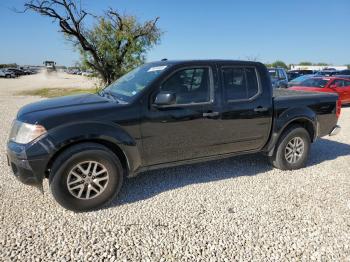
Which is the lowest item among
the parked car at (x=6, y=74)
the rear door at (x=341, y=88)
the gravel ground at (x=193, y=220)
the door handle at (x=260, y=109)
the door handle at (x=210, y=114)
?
the gravel ground at (x=193, y=220)

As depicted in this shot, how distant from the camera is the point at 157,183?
14.1 feet

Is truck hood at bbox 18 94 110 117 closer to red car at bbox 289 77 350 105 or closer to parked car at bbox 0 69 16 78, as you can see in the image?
red car at bbox 289 77 350 105

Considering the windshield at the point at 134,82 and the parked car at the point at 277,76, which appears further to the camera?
the parked car at the point at 277,76

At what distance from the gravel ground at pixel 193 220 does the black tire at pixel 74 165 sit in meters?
0.14

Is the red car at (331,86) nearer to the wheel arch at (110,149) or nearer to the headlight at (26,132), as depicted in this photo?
the wheel arch at (110,149)

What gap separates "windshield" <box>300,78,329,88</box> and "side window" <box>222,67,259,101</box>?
10208 mm

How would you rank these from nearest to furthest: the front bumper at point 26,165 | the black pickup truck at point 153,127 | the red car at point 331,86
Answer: the front bumper at point 26,165, the black pickup truck at point 153,127, the red car at point 331,86

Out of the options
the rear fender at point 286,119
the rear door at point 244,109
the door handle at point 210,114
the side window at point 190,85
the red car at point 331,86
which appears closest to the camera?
the side window at point 190,85

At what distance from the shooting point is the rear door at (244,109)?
416cm

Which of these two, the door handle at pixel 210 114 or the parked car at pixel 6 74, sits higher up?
the parked car at pixel 6 74

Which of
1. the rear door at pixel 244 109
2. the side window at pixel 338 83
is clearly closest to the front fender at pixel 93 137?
the rear door at pixel 244 109

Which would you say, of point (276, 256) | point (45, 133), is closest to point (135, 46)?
point (45, 133)

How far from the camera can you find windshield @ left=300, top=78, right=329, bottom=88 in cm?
1325

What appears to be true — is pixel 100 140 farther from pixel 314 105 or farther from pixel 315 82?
pixel 315 82
